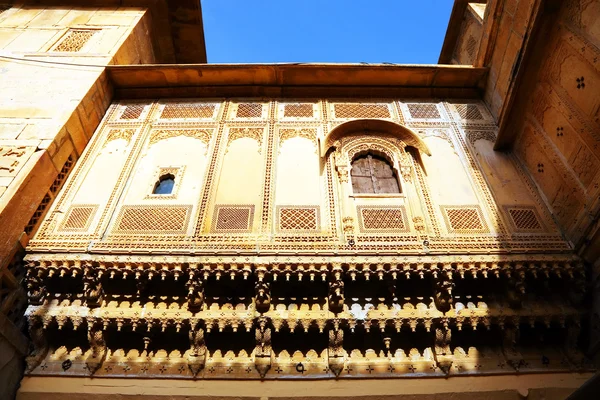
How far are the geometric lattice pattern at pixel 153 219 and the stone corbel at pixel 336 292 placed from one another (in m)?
1.92

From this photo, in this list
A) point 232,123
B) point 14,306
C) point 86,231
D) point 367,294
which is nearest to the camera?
point 14,306

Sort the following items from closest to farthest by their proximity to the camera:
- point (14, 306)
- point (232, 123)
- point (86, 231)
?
point (14, 306) < point (86, 231) < point (232, 123)

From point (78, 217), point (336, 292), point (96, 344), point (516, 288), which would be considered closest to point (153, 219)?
point (78, 217)

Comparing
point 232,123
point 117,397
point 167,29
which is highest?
point 167,29

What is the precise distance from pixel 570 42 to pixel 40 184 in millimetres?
6683

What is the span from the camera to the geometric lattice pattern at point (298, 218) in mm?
4785

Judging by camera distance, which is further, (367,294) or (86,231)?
(86,231)

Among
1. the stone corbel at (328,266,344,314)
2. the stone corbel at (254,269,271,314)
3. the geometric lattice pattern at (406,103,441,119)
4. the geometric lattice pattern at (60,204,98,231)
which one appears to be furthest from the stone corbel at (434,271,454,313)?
the geometric lattice pattern at (60,204,98,231)

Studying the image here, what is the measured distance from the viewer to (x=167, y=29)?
8891 mm

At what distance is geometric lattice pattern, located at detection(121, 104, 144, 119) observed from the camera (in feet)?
21.5

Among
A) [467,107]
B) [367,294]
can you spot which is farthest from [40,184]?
[467,107]

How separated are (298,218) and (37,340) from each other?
10.3 feet

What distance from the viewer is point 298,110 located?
6613mm

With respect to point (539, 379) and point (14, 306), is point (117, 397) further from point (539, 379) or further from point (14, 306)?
point (539, 379)
